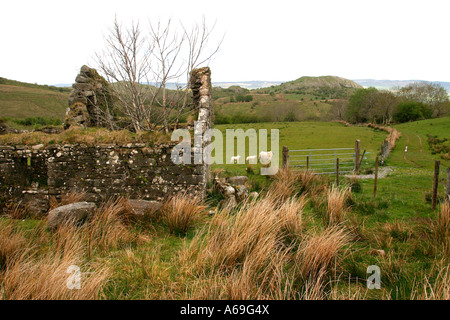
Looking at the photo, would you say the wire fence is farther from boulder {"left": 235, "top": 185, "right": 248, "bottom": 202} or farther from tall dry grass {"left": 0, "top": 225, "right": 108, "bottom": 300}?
tall dry grass {"left": 0, "top": 225, "right": 108, "bottom": 300}

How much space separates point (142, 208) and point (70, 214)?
1280 millimetres

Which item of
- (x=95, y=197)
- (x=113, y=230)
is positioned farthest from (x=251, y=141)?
(x=113, y=230)

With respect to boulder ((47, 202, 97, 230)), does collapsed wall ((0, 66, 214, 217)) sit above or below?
above

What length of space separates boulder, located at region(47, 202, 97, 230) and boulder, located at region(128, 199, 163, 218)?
71 cm

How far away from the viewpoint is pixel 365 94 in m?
52.6

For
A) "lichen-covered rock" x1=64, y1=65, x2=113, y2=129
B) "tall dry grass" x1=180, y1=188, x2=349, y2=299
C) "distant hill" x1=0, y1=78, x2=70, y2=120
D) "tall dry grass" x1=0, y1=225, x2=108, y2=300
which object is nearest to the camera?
"tall dry grass" x1=0, y1=225, x2=108, y2=300

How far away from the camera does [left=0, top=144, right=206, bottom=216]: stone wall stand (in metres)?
6.54

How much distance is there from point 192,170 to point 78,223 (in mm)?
2663

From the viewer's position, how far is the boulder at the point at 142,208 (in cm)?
552

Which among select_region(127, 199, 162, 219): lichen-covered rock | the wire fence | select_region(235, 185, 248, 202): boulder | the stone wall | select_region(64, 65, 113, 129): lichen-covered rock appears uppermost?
select_region(64, 65, 113, 129): lichen-covered rock

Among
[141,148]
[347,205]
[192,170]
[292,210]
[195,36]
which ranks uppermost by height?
[195,36]

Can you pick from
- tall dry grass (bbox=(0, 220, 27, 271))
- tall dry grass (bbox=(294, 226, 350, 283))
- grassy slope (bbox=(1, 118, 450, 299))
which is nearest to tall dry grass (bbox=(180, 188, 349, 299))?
tall dry grass (bbox=(294, 226, 350, 283))
